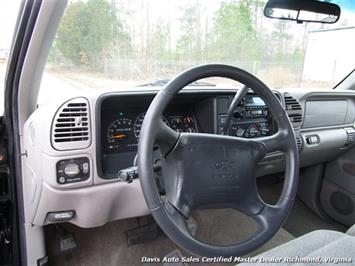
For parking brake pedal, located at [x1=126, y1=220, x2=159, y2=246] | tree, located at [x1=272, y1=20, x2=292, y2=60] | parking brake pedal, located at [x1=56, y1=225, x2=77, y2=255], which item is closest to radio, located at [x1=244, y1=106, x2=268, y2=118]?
tree, located at [x1=272, y1=20, x2=292, y2=60]

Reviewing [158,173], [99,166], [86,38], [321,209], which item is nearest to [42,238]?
[99,166]

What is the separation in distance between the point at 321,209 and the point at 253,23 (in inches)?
65.6

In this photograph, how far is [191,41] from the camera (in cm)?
150

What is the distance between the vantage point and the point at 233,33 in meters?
1.61

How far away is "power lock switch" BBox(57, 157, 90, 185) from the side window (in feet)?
1.57

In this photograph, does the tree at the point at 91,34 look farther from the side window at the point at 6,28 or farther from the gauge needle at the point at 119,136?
the gauge needle at the point at 119,136

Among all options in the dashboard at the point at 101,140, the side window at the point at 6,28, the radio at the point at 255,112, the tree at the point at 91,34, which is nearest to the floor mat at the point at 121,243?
the dashboard at the point at 101,140

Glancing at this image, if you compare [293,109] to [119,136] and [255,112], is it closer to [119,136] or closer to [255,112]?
[255,112]

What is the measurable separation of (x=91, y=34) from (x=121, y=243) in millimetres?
1349

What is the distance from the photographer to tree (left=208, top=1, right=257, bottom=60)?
5.09 ft

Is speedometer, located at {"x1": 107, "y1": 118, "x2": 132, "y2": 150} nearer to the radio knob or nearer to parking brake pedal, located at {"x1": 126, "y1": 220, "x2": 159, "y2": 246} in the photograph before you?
the radio knob

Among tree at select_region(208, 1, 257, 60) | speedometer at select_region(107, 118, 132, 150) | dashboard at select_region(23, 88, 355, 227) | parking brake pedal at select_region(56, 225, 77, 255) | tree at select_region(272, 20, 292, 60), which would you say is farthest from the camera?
tree at select_region(272, 20, 292, 60)

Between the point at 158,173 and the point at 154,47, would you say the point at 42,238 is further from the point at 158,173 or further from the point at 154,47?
the point at 154,47

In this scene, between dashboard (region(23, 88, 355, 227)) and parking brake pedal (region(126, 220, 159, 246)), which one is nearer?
dashboard (region(23, 88, 355, 227))
